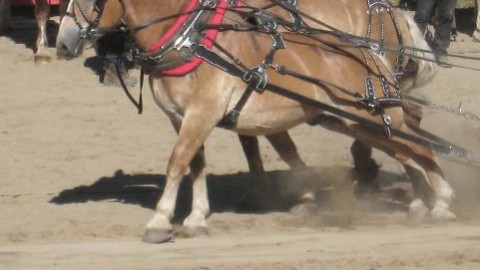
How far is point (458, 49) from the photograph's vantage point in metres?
17.0

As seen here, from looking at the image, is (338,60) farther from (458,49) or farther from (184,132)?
(458,49)

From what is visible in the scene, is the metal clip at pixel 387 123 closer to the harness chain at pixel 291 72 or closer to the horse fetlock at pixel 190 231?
the harness chain at pixel 291 72

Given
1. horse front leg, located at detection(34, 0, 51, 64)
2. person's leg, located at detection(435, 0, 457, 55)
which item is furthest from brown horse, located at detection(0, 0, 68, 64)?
person's leg, located at detection(435, 0, 457, 55)

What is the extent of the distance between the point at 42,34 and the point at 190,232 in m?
5.76

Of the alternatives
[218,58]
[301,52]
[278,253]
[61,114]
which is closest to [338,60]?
[301,52]

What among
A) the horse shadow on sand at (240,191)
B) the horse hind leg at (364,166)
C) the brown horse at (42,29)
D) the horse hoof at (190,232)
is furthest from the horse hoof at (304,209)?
the brown horse at (42,29)

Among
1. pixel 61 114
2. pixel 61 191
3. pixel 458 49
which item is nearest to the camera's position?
pixel 61 191

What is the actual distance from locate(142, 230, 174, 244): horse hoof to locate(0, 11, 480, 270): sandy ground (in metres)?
0.06

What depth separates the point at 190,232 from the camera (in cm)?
1005

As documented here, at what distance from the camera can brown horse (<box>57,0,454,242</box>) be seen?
9.71 meters

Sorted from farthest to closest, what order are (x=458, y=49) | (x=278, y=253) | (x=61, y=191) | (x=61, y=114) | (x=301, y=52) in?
(x=458, y=49) < (x=61, y=114) < (x=61, y=191) < (x=301, y=52) < (x=278, y=253)

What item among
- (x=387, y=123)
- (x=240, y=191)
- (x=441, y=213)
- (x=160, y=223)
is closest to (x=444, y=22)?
(x=240, y=191)

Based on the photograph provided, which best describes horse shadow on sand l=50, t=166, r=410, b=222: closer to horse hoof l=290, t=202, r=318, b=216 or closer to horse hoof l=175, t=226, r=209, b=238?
horse hoof l=290, t=202, r=318, b=216

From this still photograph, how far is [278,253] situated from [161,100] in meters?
1.36
